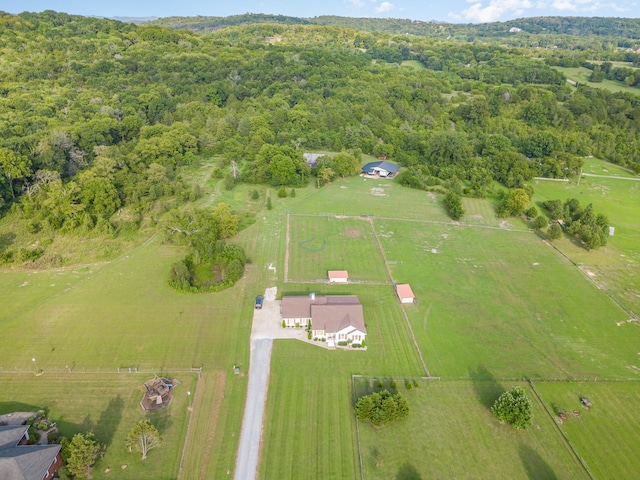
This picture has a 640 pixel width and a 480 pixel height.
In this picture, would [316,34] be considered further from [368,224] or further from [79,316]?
[79,316]

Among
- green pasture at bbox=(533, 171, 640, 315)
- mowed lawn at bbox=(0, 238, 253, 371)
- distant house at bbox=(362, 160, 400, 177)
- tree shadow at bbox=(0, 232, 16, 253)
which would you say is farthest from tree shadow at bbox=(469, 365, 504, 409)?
tree shadow at bbox=(0, 232, 16, 253)

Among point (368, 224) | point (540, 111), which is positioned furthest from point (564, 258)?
point (540, 111)

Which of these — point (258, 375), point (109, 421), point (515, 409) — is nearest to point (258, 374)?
point (258, 375)

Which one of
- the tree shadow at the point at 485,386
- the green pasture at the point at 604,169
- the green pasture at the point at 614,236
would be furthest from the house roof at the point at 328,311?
the green pasture at the point at 604,169

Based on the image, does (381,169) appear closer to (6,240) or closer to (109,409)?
(6,240)

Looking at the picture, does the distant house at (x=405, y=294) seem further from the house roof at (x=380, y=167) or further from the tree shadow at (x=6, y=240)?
the tree shadow at (x=6, y=240)

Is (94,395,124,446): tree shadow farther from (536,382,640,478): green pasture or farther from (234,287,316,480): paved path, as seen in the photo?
(536,382,640,478): green pasture

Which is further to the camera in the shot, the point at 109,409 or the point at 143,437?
the point at 109,409
